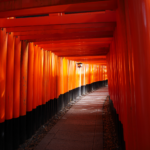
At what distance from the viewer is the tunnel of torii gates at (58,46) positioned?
4.63 feet

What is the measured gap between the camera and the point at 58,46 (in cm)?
539

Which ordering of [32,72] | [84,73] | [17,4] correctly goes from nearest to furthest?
[17,4] → [32,72] → [84,73]

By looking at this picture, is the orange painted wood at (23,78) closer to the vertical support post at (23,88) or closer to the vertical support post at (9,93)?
the vertical support post at (23,88)

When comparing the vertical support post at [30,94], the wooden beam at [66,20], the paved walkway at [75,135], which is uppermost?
the wooden beam at [66,20]

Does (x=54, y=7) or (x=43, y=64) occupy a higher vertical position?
(x=54, y=7)

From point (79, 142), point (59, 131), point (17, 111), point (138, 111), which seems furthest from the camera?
point (59, 131)

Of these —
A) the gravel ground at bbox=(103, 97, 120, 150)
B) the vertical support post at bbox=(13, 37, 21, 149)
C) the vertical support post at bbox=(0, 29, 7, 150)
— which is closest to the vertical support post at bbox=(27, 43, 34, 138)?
the vertical support post at bbox=(13, 37, 21, 149)

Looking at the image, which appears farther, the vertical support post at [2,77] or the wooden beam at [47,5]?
the vertical support post at [2,77]

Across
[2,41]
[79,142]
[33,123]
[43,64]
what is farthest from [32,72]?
[79,142]

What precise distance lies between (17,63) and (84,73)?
11284mm

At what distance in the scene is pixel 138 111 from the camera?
4.67 ft

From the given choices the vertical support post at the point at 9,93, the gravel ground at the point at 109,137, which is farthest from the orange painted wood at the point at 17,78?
the gravel ground at the point at 109,137

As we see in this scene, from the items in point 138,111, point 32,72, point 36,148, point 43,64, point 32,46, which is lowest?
point 36,148

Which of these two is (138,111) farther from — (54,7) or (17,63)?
(17,63)
